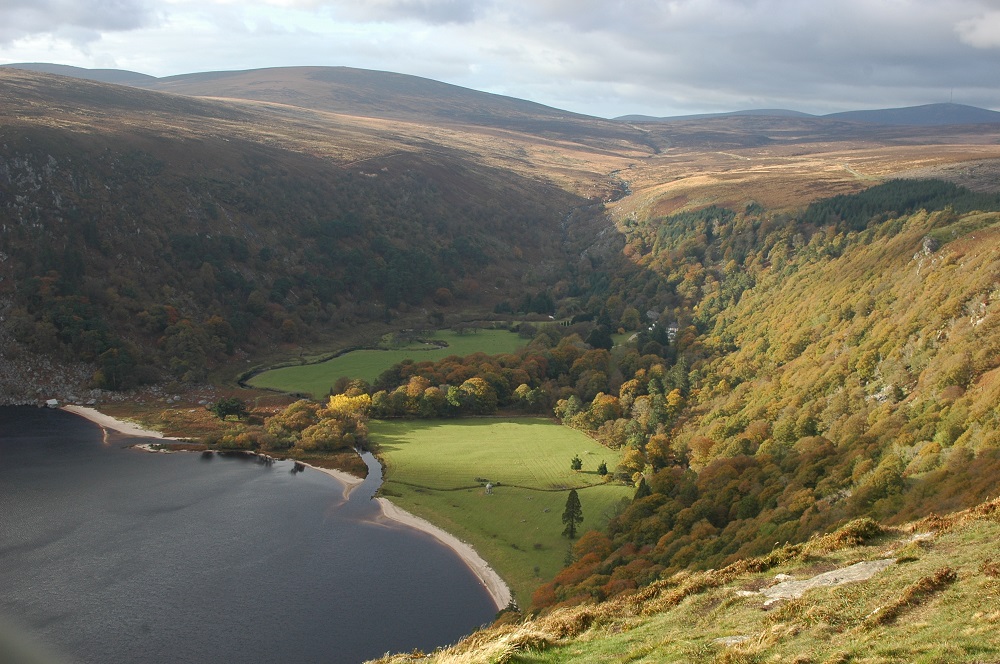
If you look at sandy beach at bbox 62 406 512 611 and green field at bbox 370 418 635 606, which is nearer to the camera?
sandy beach at bbox 62 406 512 611

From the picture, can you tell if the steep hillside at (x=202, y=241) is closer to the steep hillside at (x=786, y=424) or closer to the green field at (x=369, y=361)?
the green field at (x=369, y=361)

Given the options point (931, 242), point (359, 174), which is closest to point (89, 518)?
point (931, 242)

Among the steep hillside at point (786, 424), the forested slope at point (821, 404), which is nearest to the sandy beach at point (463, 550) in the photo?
the steep hillside at point (786, 424)

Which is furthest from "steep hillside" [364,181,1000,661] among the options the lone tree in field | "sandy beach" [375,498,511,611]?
"sandy beach" [375,498,511,611]

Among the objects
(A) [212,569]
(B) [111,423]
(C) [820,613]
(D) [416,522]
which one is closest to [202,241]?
(B) [111,423]

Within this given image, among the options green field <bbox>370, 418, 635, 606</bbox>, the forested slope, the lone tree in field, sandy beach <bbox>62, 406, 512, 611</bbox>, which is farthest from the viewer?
the lone tree in field

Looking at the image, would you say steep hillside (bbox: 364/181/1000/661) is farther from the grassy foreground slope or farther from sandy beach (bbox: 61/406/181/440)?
sandy beach (bbox: 61/406/181/440)

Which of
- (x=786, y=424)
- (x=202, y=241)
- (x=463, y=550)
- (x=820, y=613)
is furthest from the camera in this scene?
(x=202, y=241)

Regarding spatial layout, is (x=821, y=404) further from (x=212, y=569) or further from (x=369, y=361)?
(x=369, y=361)
